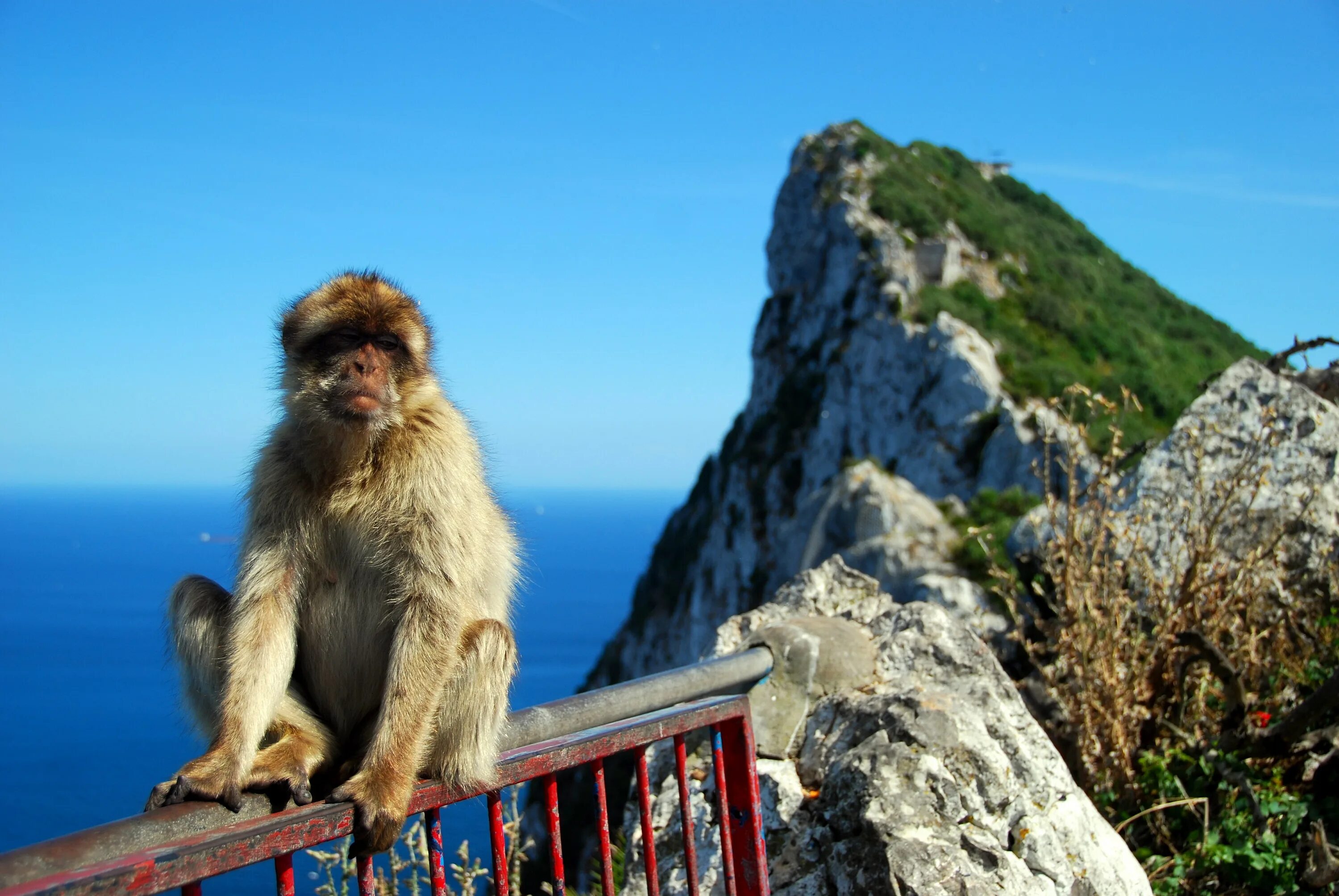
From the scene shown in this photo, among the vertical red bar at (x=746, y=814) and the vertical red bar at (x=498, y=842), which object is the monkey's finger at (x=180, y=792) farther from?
the vertical red bar at (x=746, y=814)

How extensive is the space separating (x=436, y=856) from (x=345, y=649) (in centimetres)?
86

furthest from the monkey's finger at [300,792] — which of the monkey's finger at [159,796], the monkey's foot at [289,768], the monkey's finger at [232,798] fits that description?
the monkey's finger at [159,796]

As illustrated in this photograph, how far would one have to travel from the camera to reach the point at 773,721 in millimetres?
2926

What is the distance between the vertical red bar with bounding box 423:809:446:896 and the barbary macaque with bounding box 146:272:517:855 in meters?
0.24

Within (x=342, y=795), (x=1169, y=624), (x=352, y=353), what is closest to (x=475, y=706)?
(x=342, y=795)

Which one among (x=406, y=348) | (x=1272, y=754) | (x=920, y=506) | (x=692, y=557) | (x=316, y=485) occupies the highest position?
(x=692, y=557)

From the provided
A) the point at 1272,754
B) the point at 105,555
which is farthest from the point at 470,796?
the point at 105,555

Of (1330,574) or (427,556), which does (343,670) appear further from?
(1330,574)

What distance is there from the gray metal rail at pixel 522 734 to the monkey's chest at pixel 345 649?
519 millimetres

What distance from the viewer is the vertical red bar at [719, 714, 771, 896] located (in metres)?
2.26

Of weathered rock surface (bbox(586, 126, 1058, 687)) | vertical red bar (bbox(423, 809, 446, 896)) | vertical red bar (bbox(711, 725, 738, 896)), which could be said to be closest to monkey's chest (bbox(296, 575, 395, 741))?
vertical red bar (bbox(423, 809, 446, 896))

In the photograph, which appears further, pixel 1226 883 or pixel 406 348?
pixel 1226 883

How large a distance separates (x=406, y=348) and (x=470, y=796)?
3.91 feet

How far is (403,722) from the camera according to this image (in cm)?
209
